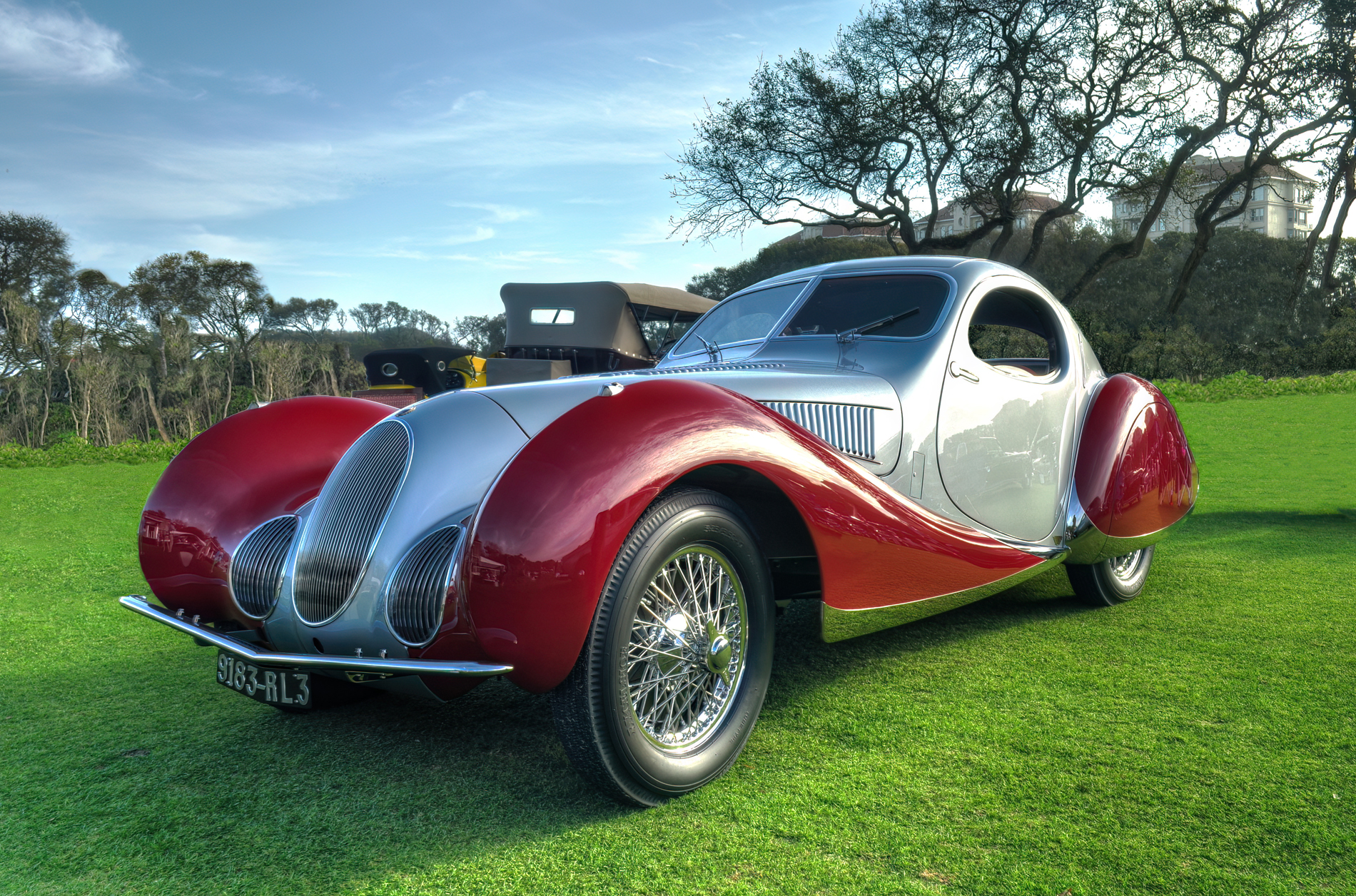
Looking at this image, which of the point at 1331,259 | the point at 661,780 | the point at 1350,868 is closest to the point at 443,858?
the point at 661,780

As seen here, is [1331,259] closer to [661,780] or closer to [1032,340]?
[1032,340]

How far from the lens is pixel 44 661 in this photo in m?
3.93

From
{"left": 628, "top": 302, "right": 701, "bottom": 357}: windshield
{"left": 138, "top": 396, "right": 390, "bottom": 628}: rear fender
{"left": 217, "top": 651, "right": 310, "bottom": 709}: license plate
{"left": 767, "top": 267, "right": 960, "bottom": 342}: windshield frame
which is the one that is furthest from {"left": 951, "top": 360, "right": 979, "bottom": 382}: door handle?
{"left": 628, "top": 302, "right": 701, "bottom": 357}: windshield

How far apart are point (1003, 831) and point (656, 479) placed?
52.0 inches

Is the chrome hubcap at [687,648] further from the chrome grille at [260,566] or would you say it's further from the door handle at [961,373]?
the door handle at [961,373]

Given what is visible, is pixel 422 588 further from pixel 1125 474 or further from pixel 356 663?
pixel 1125 474

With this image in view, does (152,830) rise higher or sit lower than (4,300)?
lower

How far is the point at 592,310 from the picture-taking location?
1274cm

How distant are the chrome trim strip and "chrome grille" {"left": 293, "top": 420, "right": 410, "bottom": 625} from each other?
1.47 m

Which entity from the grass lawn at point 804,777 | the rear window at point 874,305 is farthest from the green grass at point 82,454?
the rear window at point 874,305

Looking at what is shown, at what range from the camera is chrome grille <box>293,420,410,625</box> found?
8.60 ft

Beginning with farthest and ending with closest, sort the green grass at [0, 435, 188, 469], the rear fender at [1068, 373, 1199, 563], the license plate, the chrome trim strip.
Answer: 1. the green grass at [0, 435, 188, 469]
2. the rear fender at [1068, 373, 1199, 563]
3. the chrome trim strip
4. the license plate

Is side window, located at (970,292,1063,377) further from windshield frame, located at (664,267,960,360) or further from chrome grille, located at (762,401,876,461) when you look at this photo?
chrome grille, located at (762,401,876,461)

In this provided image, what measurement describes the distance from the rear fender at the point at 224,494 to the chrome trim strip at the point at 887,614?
1982mm
